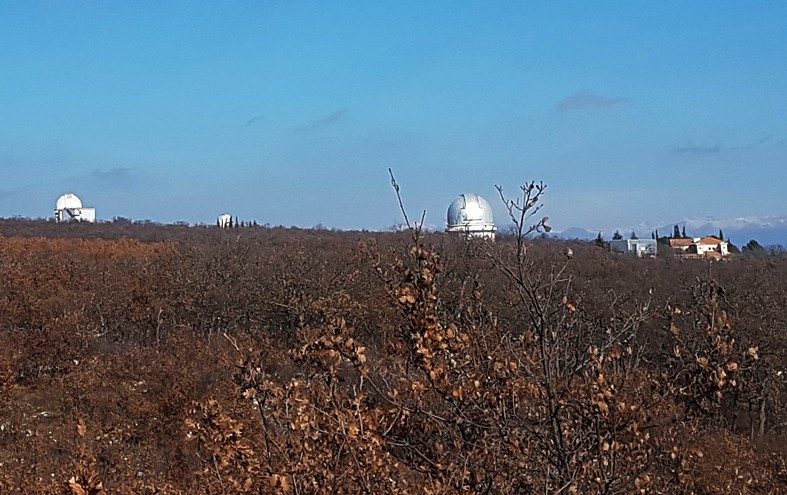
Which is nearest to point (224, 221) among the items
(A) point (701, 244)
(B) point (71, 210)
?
(B) point (71, 210)

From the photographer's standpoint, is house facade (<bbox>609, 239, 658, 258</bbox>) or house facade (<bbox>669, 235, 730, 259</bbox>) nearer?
house facade (<bbox>609, 239, 658, 258</bbox>)

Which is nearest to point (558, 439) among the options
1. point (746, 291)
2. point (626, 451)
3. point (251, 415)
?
point (626, 451)

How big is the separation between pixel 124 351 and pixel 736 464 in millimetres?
17500

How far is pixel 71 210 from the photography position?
63125 mm

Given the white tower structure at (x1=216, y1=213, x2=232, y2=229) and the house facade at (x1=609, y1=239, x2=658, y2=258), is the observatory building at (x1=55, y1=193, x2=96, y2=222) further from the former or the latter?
the house facade at (x1=609, y1=239, x2=658, y2=258)

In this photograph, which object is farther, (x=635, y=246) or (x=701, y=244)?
(x=701, y=244)

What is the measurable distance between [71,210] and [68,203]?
83cm

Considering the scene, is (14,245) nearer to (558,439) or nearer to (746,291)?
(746,291)

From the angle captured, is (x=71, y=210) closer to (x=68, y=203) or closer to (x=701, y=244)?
(x=68, y=203)

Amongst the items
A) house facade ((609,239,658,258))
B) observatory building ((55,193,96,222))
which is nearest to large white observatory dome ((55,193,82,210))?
observatory building ((55,193,96,222))

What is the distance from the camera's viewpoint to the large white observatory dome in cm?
6338

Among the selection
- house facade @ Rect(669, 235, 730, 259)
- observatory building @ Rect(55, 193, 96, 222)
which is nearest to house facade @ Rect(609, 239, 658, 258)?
house facade @ Rect(669, 235, 730, 259)

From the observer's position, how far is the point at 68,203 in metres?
63.6

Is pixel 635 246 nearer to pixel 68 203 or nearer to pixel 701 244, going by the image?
pixel 701 244
